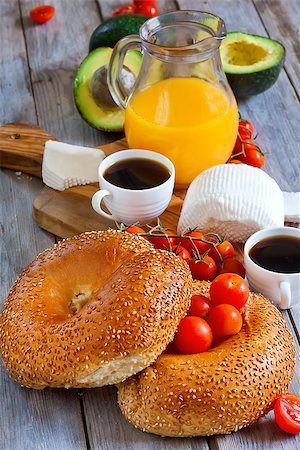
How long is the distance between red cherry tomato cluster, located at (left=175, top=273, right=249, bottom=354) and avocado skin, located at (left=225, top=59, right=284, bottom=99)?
3.67 feet

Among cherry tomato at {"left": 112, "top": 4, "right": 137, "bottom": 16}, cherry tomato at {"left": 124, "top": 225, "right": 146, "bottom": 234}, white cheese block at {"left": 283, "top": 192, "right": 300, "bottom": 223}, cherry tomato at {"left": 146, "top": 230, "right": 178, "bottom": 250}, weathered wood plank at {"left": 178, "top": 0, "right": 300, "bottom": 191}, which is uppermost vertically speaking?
cherry tomato at {"left": 124, "top": 225, "right": 146, "bottom": 234}

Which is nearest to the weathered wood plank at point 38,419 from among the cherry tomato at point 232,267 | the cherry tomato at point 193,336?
the cherry tomato at point 193,336

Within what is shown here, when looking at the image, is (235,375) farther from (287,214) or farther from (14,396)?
(287,214)

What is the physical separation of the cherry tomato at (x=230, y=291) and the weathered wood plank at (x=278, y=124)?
0.74 metres

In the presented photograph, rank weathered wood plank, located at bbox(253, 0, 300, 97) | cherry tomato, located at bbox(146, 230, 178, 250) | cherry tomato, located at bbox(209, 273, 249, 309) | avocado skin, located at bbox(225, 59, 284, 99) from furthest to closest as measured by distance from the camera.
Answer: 1. weathered wood plank, located at bbox(253, 0, 300, 97)
2. avocado skin, located at bbox(225, 59, 284, 99)
3. cherry tomato, located at bbox(146, 230, 178, 250)
4. cherry tomato, located at bbox(209, 273, 249, 309)

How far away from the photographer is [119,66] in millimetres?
2541

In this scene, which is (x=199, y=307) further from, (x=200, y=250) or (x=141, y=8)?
(x=141, y=8)

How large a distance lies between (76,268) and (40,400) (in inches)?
12.3

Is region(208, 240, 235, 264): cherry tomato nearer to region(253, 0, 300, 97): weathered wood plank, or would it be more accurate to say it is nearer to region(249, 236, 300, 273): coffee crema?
region(249, 236, 300, 273): coffee crema

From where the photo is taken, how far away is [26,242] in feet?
8.13

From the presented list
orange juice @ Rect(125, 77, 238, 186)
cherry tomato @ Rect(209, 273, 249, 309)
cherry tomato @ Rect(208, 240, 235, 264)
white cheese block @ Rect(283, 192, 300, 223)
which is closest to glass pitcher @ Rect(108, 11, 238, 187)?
orange juice @ Rect(125, 77, 238, 186)

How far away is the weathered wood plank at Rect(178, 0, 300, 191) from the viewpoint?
2738 millimetres

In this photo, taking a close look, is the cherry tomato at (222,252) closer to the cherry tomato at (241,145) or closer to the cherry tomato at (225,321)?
the cherry tomato at (225,321)

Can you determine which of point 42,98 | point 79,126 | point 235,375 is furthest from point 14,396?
point 42,98
